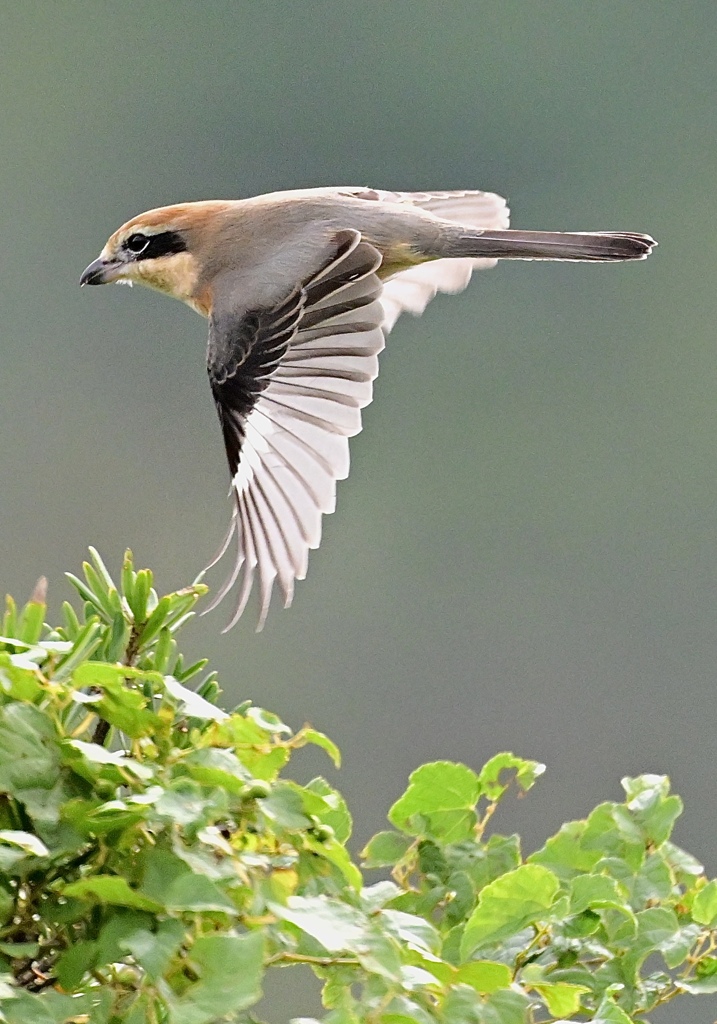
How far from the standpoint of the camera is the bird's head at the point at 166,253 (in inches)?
123

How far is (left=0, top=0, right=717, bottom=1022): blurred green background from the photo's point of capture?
13688mm

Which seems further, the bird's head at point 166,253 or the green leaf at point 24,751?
the bird's head at point 166,253

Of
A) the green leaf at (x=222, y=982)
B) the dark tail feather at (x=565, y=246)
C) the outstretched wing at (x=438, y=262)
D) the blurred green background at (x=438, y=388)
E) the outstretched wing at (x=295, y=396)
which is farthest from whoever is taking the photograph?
the blurred green background at (x=438, y=388)

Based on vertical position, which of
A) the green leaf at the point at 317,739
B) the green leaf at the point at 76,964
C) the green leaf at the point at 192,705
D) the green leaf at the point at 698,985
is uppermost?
the green leaf at the point at 192,705

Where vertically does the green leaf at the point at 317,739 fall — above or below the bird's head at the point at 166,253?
below

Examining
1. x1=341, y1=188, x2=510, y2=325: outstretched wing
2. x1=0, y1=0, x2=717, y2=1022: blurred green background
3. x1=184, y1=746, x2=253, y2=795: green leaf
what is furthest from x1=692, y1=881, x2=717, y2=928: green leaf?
x1=0, y1=0, x2=717, y2=1022: blurred green background

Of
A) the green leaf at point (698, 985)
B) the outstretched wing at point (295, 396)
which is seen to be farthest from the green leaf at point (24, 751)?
the outstretched wing at point (295, 396)

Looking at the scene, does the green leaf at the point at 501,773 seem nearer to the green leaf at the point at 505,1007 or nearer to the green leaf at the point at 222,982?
the green leaf at the point at 505,1007

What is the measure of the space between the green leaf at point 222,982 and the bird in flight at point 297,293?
111 cm

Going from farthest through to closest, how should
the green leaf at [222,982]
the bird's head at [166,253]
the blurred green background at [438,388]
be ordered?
the blurred green background at [438,388] < the bird's head at [166,253] < the green leaf at [222,982]

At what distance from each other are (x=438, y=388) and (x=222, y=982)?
16.0 meters

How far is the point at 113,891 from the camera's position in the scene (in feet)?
2.67

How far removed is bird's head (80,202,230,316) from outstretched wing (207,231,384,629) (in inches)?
11.5

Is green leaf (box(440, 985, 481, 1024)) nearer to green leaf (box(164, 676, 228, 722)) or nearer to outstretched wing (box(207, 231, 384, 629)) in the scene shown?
green leaf (box(164, 676, 228, 722))
